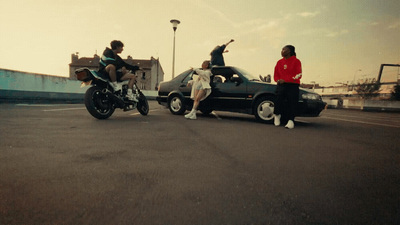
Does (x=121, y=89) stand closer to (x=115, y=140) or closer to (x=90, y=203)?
(x=115, y=140)

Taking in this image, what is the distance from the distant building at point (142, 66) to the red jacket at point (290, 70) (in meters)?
57.1

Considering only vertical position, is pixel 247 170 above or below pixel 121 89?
below

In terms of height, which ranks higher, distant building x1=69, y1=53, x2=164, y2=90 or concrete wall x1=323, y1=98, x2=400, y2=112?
distant building x1=69, y1=53, x2=164, y2=90

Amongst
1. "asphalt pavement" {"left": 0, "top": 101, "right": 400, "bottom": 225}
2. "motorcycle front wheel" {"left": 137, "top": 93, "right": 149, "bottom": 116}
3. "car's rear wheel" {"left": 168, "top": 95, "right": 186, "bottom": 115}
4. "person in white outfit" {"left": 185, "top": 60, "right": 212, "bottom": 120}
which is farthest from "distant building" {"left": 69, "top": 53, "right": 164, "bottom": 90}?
"asphalt pavement" {"left": 0, "top": 101, "right": 400, "bottom": 225}

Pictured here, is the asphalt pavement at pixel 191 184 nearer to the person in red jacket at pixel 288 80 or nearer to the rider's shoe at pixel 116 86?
the person in red jacket at pixel 288 80

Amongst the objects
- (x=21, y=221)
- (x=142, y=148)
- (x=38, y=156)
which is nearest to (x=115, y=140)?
(x=142, y=148)

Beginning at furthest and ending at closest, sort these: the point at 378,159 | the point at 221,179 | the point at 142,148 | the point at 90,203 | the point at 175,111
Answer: the point at 175,111, the point at 142,148, the point at 378,159, the point at 221,179, the point at 90,203

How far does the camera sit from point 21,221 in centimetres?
109

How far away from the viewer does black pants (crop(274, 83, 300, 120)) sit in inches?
204

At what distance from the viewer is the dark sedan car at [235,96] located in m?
5.64

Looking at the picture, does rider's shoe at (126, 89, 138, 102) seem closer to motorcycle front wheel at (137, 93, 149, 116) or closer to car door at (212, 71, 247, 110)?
motorcycle front wheel at (137, 93, 149, 116)

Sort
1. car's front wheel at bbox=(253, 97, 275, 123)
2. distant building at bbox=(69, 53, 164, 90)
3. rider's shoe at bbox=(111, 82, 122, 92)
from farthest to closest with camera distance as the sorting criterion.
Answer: distant building at bbox=(69, 53, 164, 90)
car's front wheel at bbox=(253, 97, 275, 123)
rider's shoe at bbox=(111, 82, 122, 92)

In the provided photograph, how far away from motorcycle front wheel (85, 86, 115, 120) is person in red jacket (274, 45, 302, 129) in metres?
4.00

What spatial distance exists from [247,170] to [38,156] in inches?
76.3
